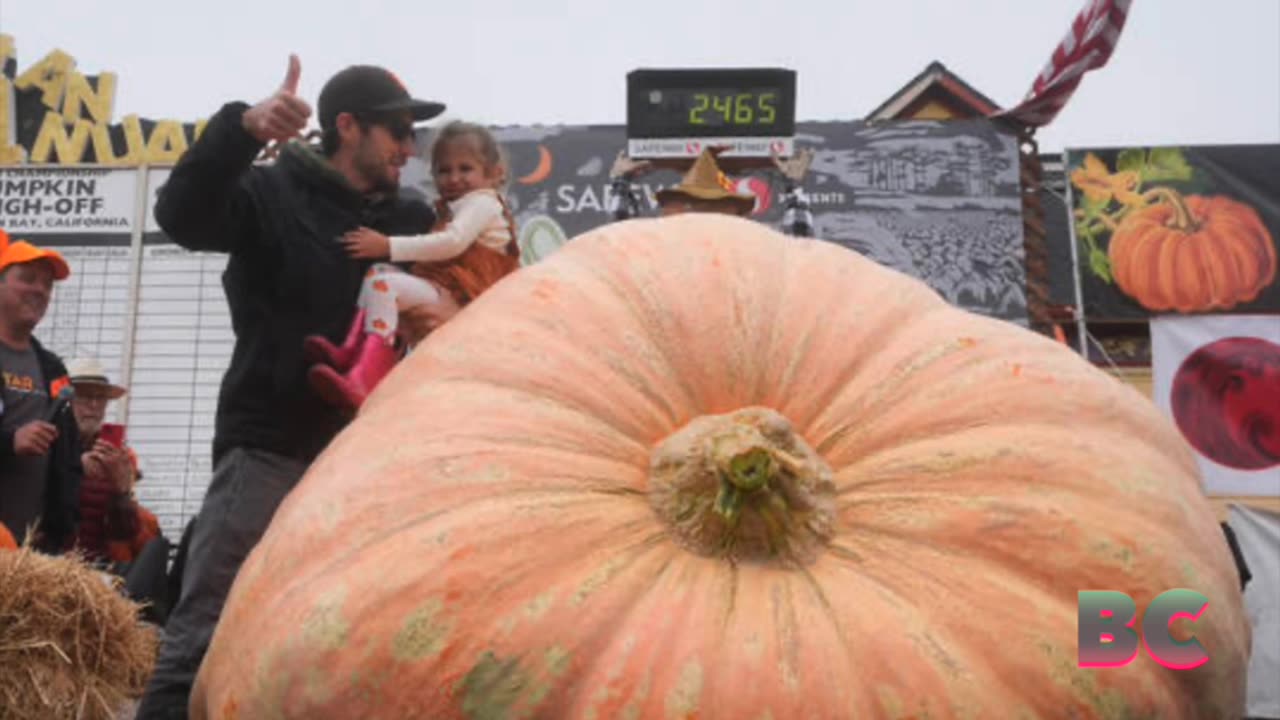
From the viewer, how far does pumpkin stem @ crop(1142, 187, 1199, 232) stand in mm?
8094

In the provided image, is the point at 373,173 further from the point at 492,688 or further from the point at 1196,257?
the point at 1196,257

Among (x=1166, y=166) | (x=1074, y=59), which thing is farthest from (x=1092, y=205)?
(x=1074, y=59)

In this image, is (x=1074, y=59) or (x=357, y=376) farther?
(x=1074, y=59)

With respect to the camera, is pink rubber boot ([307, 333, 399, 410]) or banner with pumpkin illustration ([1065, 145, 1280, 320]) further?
banner with pumpkin illustration ([1065, 145, 1280, 320])

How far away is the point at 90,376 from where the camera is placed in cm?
600

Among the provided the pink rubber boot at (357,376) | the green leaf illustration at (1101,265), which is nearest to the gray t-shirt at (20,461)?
the pink rubber boot at (357,376)

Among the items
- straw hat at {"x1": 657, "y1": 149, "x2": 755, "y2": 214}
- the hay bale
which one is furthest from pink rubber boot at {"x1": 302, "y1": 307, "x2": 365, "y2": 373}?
the hay bale

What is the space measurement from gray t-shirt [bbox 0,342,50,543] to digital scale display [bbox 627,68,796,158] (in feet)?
8.59

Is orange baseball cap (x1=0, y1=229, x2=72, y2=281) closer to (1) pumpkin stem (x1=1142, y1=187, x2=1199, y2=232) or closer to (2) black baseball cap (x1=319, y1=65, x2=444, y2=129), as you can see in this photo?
(2) black baseball cap (x1=319, y1=65, x2=444, y2=129)

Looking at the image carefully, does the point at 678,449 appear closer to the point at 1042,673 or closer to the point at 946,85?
the point at 1042,673

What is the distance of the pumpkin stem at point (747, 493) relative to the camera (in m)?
1.27

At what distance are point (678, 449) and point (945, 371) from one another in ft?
1.32

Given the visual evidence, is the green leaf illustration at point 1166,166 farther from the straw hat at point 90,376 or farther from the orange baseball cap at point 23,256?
the orange baseball cap at point 23,256
